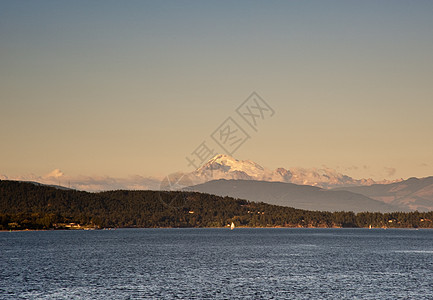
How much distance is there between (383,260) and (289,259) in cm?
2737

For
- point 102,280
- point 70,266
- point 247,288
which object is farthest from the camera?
point 70,266

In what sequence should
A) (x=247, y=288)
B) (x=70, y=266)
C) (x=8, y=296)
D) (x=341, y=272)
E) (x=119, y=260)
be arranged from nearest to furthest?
(x=8, y=296), (x=247, y=288), (x=341, y=272), (x=70, y=266), (x=119, y=260)

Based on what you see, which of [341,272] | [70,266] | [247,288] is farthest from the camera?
[70,266]

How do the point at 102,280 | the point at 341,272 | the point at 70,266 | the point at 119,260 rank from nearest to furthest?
the point at 102,280
the point at 341,272
the point at 70,266
the point at 119,260

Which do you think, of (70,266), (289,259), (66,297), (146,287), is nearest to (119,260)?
(70,266)

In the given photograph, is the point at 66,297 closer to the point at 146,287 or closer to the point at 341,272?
the point at 146,287

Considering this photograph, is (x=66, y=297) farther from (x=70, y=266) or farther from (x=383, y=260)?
(x=383, y=260)

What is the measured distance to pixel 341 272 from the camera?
133625 mm

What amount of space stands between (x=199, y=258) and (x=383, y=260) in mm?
53357

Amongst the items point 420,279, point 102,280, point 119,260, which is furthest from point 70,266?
point 420,279

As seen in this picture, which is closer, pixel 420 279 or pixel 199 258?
pixel 420 279

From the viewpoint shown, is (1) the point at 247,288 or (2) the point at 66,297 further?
(1) the point at 247,288

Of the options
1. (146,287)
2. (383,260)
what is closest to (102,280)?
(146,287)

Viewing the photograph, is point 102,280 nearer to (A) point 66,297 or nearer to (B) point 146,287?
(B) point 146,287
